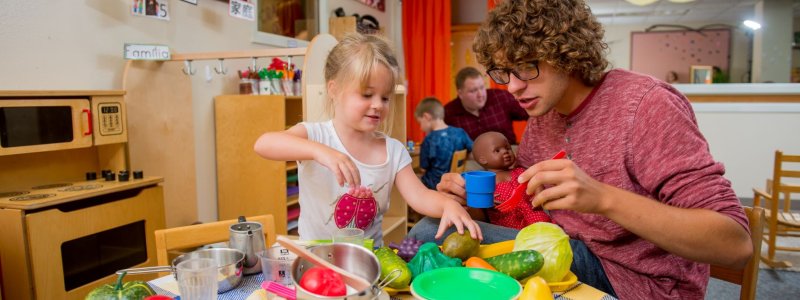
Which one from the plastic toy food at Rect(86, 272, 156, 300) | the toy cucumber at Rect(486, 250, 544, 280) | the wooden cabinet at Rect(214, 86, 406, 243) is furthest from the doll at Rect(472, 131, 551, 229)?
the wooden cabinet at Rect(214, 86, 406, 243)

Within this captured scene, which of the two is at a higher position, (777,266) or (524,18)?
(524,18)

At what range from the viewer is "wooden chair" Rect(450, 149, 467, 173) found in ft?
12.2

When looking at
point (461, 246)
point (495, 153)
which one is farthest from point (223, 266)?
point (495, 153)

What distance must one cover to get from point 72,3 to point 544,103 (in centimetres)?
246

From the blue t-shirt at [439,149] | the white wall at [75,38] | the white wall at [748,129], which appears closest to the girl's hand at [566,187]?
the white wall at [75,38]

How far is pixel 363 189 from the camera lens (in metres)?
1.88

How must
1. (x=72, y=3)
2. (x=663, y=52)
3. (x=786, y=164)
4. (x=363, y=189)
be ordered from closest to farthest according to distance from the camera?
(x=363, y=189) < (x=72, y=3) < (x=786, y=164) < (x=663, y=52)

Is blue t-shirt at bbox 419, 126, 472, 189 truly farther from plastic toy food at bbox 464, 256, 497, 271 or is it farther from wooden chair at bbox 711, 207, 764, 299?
plastic toy food at bbox 464, 256, 497, 271

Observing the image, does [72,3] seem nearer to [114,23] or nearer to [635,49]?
[114,23]

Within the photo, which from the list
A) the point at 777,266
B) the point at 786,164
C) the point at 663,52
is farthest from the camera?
the point at 663,52

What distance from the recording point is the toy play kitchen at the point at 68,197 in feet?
6.71

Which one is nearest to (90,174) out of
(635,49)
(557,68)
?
(557,68)

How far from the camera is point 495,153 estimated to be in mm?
2344

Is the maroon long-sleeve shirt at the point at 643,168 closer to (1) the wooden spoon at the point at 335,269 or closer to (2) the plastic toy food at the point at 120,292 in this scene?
(1) the wooden spoon at the point at 335,269
